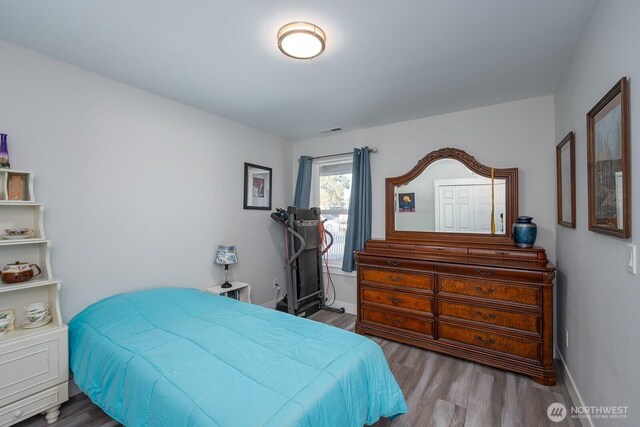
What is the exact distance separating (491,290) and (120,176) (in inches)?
135

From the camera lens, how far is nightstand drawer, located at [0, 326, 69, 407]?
1.69 m

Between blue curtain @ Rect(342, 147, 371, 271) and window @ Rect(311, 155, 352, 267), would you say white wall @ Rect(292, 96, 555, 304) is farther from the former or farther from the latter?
window @ Rect(311, 155, 352, 267)

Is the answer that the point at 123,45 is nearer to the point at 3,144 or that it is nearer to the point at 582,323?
the point at 3,144

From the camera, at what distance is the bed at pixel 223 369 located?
4.04 feet

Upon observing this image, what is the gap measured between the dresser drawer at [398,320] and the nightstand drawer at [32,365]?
2585mm

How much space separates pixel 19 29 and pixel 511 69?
3.49 metres

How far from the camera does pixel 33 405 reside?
70.1 inches

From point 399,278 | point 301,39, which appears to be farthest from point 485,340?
point 301,39

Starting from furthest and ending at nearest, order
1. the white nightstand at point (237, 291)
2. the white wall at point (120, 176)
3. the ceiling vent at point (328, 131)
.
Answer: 1. the ceiling vent at point (328, 131)
2. the white nightstand at point (237, 291)
3. the white wall at point (120, 176)

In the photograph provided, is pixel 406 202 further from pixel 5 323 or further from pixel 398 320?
pixel 5 323

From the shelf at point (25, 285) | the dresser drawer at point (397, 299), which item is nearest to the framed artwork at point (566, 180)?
the dresser drawer at point (397, 299)

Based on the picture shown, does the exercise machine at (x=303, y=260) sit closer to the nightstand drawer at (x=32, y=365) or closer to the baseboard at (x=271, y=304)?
the baseboard at (x=271, y=304)

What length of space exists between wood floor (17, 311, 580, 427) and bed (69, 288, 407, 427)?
322mm

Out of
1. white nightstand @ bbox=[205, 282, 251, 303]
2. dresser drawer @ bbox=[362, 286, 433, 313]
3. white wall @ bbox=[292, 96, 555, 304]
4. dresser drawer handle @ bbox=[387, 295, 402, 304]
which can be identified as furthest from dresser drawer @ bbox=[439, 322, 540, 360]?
white nightstand @ bbox=[205, 282, 251, 303]
